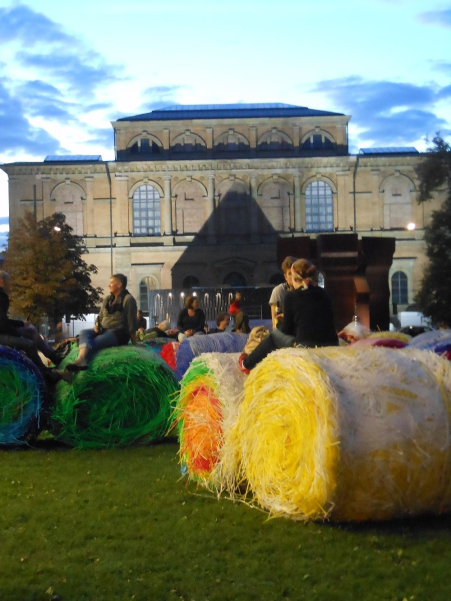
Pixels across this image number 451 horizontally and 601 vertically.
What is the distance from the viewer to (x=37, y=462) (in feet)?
35.7

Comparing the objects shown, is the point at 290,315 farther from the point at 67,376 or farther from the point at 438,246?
the point at 438,246

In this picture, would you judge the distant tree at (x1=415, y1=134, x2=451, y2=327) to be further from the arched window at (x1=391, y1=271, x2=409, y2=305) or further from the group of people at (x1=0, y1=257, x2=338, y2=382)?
the group of people at (x1=0, y1=257, x2=338, y2=382)

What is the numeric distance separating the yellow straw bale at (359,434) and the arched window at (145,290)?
213ft

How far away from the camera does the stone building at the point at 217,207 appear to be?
7362 cm

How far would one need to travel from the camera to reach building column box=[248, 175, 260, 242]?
244ft

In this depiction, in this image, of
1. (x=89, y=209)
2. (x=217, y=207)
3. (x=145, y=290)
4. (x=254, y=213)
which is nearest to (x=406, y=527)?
(x=145, y=290)

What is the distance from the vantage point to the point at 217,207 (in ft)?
245

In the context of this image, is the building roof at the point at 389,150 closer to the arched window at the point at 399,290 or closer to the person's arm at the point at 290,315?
the arched window at the point at 399,290

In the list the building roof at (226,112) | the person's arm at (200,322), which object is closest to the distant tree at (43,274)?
the building roof at (226,112)

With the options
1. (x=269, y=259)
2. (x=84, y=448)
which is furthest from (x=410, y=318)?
(x=84, y=448)

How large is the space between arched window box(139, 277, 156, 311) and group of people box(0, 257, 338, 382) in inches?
2012

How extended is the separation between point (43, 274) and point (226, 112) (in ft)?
93.6

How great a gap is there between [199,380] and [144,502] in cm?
159

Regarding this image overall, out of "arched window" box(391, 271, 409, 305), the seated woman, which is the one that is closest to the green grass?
the seated woman
